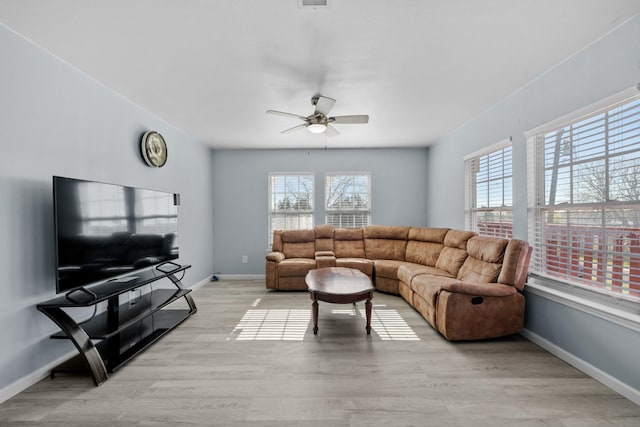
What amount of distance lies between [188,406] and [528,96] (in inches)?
160

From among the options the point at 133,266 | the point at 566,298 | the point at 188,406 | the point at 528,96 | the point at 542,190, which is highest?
the point at 528,96

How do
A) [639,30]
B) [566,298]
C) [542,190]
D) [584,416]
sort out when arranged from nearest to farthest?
[584,416], [639,30], [566,298], [542,190]

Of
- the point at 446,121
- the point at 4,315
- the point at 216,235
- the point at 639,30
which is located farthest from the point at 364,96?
the point at 216,235

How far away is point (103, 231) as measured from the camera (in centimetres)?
237

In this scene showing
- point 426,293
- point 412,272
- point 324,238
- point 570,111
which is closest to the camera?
point 570,111

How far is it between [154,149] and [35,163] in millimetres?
1464

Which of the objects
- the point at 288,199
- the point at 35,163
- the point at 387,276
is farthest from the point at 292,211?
the point at 35,163

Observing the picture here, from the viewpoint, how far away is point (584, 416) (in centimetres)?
169

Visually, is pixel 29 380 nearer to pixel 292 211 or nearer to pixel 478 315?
pixel 478 315

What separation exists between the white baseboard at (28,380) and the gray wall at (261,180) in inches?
126

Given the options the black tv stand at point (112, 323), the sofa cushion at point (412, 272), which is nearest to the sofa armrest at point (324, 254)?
the sofa cushion at point (412, 272)

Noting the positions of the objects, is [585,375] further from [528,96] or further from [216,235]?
[216,235]

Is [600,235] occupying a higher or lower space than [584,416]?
higher

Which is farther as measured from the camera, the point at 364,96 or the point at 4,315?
the point at 364,96
